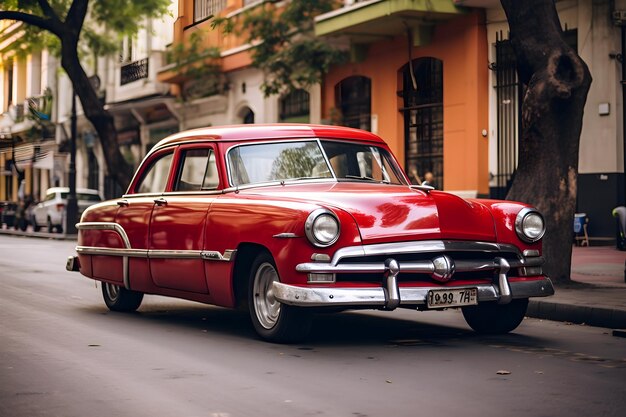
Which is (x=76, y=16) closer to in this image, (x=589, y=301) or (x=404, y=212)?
(x=589, y=301)

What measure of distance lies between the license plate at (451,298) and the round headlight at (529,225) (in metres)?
0.83

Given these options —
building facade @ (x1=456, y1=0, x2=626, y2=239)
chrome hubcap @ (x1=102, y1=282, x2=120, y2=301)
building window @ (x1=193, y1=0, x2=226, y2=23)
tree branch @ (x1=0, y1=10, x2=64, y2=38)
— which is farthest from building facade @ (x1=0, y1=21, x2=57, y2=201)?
chrome hubcap @ (x1=102, y1=282, x2=120, y2=301)

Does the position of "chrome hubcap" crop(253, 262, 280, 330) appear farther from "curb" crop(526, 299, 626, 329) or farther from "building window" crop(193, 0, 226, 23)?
"building window" crop(193, 0, 226, 23)

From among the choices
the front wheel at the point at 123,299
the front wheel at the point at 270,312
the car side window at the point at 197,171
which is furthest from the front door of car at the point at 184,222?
the front wheel at the point at 123,299

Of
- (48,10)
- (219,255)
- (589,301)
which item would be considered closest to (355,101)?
(48,10)

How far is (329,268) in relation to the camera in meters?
7.33

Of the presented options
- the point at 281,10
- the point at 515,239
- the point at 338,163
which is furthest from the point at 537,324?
the point at 281,10

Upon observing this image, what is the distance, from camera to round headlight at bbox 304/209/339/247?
24.2ft

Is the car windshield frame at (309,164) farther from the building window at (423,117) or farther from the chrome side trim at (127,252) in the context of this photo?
the building window at (423,117)

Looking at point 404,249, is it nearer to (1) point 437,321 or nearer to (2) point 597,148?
(1) point 437,321

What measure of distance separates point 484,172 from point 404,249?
15269 millimetres

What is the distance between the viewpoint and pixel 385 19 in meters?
23.1

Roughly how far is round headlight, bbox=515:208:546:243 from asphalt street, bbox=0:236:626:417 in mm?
842

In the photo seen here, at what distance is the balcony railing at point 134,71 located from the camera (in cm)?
3873
